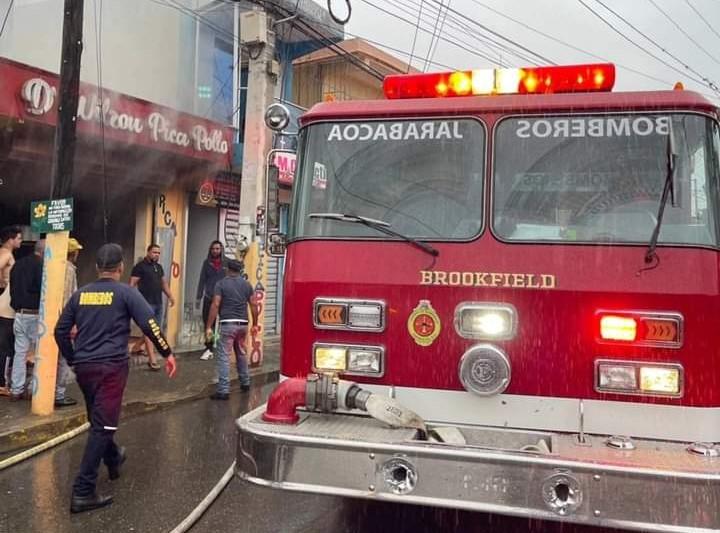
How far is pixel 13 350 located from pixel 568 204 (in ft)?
20.1

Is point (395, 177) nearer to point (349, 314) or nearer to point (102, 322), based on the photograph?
point (349, 314)

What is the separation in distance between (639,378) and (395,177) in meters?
1.68

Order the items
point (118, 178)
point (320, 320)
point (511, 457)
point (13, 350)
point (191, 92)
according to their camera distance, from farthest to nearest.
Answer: point (191, 92) < point (118, 178) < point (13, 350) < point (320, 320) < point (511, 457)

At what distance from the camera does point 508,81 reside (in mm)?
4035

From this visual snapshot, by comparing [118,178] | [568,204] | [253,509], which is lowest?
[253,509]

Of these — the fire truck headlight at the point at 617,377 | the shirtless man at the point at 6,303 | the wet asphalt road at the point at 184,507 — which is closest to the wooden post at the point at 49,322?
the wet asphalt road at the point at 184,507

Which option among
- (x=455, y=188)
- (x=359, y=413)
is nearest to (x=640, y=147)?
(x=455, y=188)

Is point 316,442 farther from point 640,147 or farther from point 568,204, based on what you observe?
point 640,147

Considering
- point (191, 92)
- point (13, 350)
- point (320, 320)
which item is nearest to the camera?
point (320, 320)

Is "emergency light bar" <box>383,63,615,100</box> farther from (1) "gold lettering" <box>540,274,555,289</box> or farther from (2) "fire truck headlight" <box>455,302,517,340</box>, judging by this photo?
(2) "fire truck headlight" <box>455,302,517,340</box>

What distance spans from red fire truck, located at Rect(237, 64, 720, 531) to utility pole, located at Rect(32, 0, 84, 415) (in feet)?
11.2

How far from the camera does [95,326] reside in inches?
181

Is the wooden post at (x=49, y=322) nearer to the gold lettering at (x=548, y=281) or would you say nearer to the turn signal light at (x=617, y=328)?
the gold lettering at (x=548, y=281)

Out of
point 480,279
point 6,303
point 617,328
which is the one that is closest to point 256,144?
point 6,303
